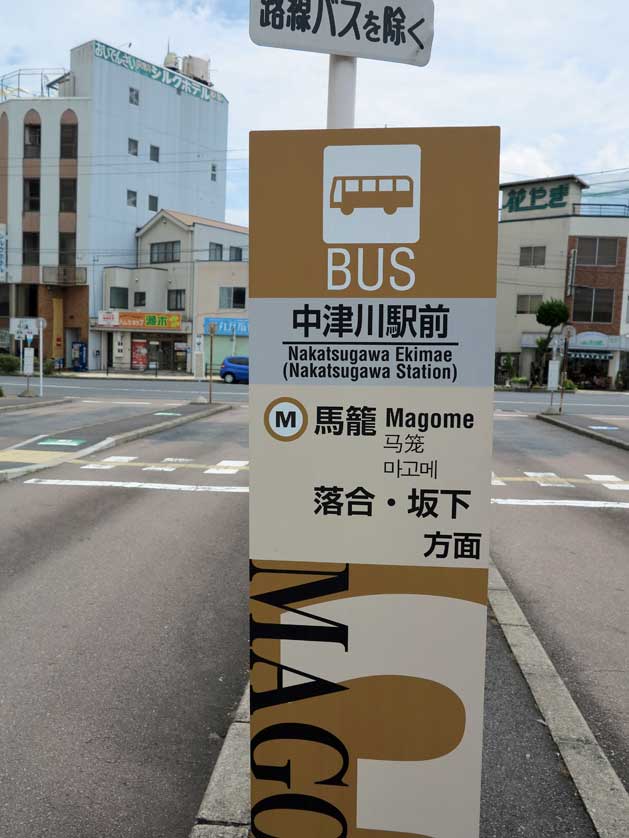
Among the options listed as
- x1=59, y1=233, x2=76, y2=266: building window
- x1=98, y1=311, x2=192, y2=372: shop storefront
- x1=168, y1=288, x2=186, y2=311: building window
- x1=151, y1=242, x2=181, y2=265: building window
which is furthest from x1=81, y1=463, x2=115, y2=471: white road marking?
x1=59, y1=233, x2=76, y2=266: building window

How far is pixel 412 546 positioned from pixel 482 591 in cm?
27

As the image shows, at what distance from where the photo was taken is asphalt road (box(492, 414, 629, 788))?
447cm

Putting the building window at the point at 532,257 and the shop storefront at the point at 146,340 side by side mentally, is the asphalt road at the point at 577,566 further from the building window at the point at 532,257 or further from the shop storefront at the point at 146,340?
the shop storefront at the point at 146,340

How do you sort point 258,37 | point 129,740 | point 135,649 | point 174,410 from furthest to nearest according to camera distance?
point 174,410
point 135,649
point 129,740
point 258,37

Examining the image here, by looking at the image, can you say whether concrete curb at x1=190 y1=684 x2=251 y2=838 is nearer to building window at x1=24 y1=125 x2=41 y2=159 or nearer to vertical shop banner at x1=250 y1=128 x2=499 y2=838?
vertical shop banner at x1=250 y1=128 x2=499 y2=838

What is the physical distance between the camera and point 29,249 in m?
48.4

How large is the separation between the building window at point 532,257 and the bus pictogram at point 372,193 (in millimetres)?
47937

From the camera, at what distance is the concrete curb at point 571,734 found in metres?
3.19

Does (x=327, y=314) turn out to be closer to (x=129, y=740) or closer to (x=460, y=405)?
(x=460, y=405)

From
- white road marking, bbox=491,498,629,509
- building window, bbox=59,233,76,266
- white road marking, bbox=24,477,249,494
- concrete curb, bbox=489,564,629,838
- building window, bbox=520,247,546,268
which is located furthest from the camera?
building window, bbox=59,233,76,266

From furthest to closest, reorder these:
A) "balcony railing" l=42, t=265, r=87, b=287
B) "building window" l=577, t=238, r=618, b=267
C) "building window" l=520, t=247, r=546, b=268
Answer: "balcony railing" l=42, t=265, r=87, b=287, "building window" l=520, t=247, r=546, b=268, "building window" l=577, t=238, r=618, b=267

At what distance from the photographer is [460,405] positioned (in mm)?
2484

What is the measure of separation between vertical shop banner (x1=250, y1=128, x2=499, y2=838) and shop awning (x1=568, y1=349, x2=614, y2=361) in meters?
47.1

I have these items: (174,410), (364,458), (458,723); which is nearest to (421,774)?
(458,723)
